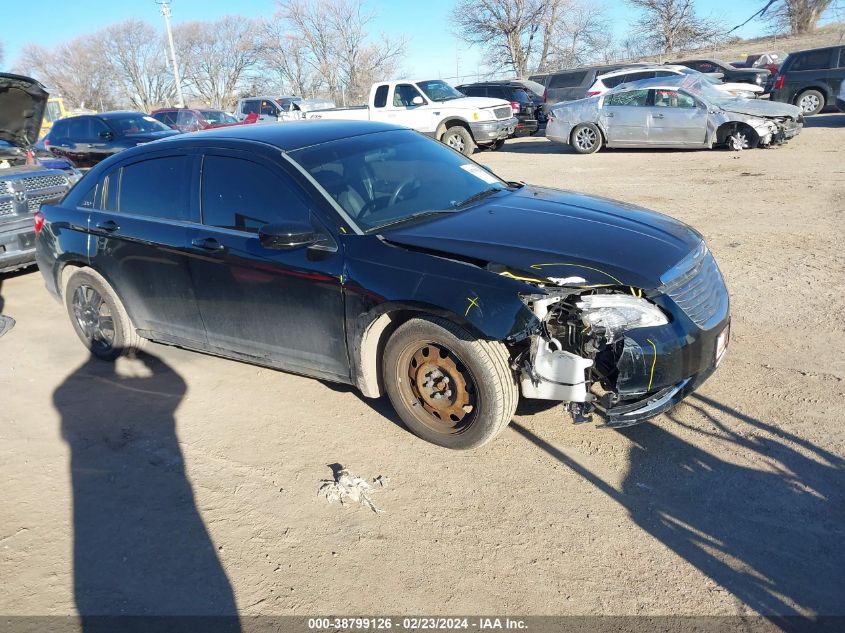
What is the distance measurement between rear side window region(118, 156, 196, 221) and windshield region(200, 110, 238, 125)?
57.0 feet

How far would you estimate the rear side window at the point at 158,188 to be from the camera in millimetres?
4398

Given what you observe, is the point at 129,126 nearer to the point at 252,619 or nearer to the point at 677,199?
the point at 677,199

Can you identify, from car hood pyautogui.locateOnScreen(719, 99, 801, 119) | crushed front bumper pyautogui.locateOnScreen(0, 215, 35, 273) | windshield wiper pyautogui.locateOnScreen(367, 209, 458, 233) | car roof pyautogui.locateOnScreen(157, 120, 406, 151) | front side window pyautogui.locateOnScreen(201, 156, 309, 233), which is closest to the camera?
windshield wiper pyautogui.locateOnScreen(367, 209, 458, 233)

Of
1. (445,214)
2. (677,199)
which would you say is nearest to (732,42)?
(677,199)

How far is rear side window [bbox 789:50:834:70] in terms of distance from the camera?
17969mm

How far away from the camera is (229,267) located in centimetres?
411

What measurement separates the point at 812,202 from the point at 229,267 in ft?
26.0

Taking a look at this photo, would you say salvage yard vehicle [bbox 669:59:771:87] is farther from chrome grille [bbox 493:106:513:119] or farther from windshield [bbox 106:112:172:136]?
windshield [bbox 106:112:172:136]

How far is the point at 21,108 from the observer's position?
797cm

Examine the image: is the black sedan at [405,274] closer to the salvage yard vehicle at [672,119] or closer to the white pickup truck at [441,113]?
the salvage yard vehicle at [672,119]

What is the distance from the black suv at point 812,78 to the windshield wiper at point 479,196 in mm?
17258

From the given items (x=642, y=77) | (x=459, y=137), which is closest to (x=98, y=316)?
(x=459, y=137)

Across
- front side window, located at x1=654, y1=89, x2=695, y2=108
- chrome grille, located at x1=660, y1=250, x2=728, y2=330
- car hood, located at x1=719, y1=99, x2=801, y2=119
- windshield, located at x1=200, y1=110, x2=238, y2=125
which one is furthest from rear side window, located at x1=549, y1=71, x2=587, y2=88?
chrome grille, located at x1=660, y1=250, x2=728, y2=330

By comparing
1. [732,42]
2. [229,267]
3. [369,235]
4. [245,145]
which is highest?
[732,42]
